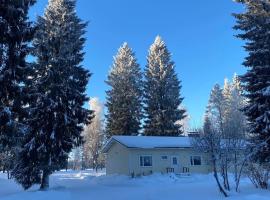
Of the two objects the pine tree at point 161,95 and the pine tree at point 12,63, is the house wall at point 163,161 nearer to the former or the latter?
the pine tree at point 161,95

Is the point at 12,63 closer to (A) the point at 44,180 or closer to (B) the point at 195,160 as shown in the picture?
(A) the point at 44,180

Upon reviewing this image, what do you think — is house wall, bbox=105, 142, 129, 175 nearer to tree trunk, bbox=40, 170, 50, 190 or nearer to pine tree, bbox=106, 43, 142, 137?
pine tree, bbox=106, 43, 142, 137

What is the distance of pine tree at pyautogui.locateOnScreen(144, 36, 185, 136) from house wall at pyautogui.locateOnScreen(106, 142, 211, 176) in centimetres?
901

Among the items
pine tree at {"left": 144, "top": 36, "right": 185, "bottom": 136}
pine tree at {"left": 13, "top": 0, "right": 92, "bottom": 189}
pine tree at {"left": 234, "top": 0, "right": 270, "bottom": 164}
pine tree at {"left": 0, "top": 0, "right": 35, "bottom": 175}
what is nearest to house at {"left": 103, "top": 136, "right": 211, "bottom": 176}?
pine tree at {"left": 144, "top": 36, "right": 185, "bottom": 136}

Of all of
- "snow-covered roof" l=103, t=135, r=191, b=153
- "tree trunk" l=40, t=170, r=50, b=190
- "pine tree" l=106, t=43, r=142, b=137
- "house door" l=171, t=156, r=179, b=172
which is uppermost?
"pine tree" l=106, t=43, r=142, b=137

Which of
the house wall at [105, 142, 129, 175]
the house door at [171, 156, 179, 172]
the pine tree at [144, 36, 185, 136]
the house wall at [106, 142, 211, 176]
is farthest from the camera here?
the pine tree at [144, 36, 185, 136]

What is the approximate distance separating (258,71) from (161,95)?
27.8 m

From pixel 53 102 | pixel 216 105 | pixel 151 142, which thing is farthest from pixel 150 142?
pixel 216 105

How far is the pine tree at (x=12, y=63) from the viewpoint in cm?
1582

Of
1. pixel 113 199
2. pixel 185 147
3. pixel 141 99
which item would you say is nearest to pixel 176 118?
pixel 141 99

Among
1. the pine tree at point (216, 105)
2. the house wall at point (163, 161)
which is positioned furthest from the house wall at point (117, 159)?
the pine tree at point (216, 105)

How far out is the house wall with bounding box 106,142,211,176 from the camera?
119 feet

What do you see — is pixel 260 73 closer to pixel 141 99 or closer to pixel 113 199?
pixel 113 199

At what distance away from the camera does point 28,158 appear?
2392 cm
